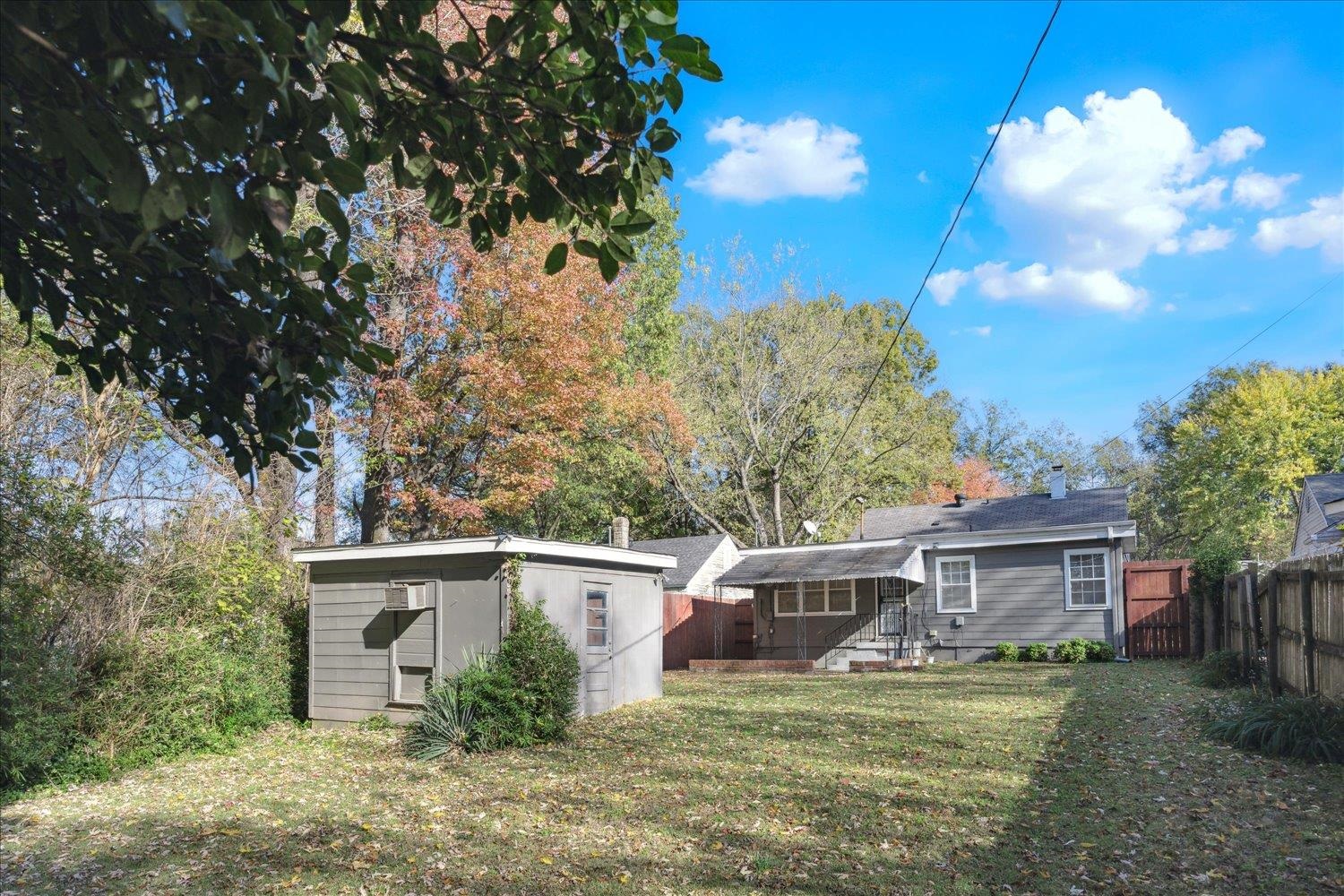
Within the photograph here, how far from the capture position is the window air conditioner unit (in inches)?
508

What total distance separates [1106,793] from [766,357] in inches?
1068

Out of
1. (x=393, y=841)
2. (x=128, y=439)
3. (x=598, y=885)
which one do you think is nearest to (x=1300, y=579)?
(x=598, y=885)

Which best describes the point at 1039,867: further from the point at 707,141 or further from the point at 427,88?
the point at 707,141

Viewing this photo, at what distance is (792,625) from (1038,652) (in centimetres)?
601

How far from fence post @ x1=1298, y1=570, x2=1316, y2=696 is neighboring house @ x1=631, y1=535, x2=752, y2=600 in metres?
17.6

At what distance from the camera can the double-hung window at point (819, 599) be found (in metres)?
23.9

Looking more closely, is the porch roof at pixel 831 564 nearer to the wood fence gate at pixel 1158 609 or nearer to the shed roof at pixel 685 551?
the shed roof at pixel 685 551

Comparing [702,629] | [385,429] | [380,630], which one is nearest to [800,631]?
[702,629]

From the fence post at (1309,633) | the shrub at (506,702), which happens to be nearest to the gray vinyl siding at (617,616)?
the shrub at (506,702)

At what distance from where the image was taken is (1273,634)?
426 inches

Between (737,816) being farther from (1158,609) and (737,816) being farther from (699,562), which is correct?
(699,562)

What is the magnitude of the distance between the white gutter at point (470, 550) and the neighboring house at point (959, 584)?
9.45 metres

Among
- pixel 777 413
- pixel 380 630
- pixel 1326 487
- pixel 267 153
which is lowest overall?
pixel 380 630

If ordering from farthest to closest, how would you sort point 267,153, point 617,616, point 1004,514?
point 1004,514 → point 617,616 → point 267,153
